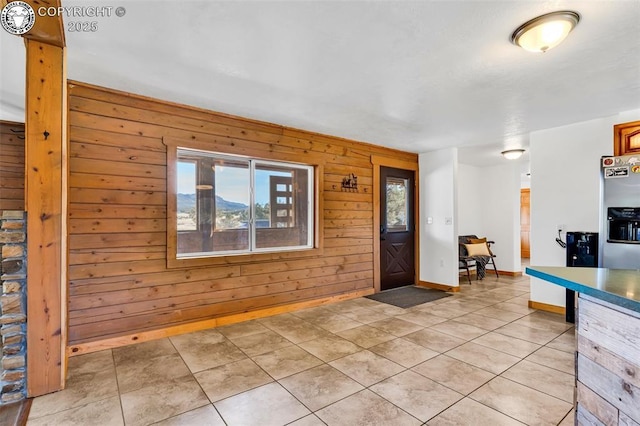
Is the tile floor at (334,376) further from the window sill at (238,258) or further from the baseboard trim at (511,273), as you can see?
the baseboard trim at (511,273)

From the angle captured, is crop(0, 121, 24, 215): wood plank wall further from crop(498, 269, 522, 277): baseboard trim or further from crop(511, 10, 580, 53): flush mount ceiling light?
crop(498, 269, 522, 277): baseboard trim

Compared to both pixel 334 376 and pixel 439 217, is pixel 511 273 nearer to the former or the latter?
pixel 439 217

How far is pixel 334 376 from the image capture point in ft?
8.19

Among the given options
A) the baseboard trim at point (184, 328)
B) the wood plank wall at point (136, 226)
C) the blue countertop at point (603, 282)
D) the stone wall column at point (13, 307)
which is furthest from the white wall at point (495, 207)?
the stone wall column at point (13, 307)

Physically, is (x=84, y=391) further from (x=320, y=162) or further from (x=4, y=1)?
(x=320, y=162)

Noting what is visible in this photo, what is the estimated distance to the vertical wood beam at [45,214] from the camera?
219cm

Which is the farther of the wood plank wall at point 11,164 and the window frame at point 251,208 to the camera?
the wood plank wall at point 11,164

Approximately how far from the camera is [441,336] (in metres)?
3.32

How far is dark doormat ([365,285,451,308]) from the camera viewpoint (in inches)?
183

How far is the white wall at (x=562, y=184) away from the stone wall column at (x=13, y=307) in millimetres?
5491

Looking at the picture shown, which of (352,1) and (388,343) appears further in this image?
(388,343)

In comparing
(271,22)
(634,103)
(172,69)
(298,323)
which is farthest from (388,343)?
(634,103)

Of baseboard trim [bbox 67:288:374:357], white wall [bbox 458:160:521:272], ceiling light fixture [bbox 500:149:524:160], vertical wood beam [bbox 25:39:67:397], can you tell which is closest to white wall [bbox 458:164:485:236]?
white wall [bbox 458:160:521:272]

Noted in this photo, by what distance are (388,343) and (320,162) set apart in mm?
2605
